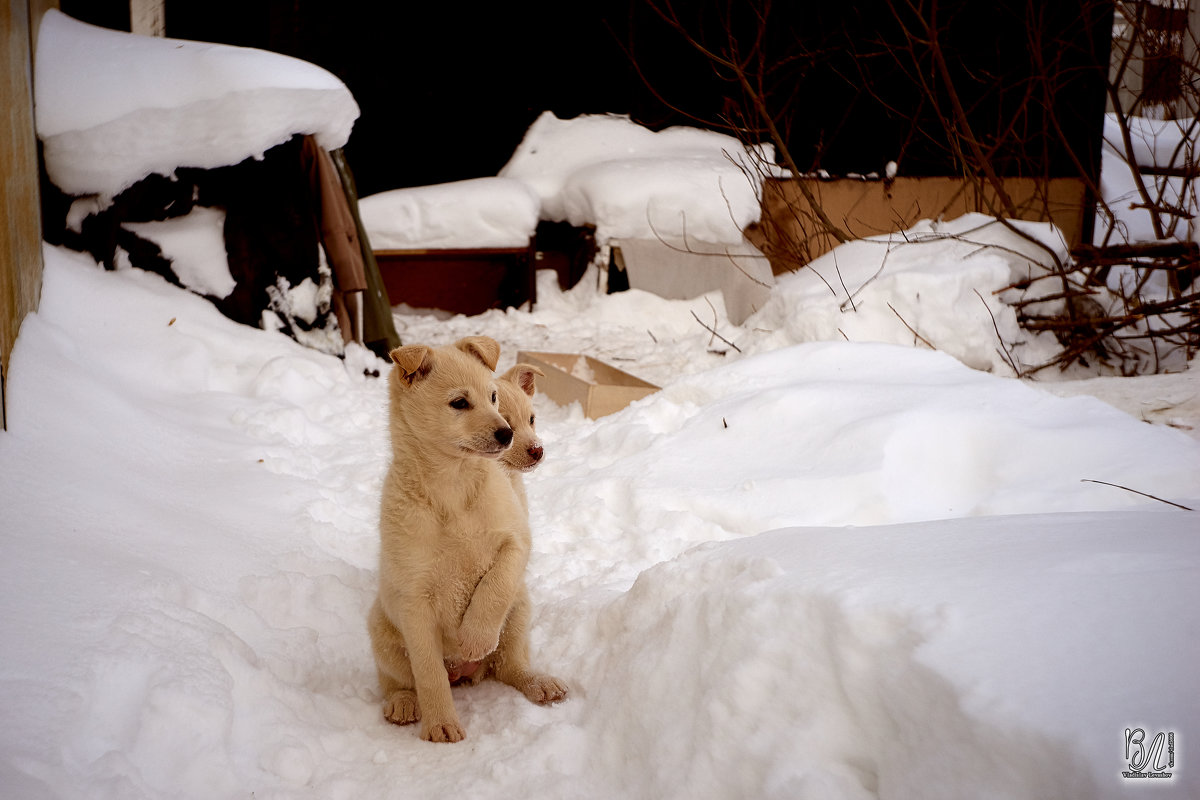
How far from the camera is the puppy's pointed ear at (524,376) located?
2980 millimetres

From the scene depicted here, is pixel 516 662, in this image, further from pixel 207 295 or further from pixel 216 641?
pixel 207 295

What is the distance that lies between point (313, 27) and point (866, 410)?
8.09 metres

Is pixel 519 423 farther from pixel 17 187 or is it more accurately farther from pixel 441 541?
pixel 17 187

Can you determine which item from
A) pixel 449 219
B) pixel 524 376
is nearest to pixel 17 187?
pixel 524 376

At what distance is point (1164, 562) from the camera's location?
5.42 ft

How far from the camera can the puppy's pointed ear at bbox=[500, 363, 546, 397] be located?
2980mm

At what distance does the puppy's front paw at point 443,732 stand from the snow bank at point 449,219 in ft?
24.9

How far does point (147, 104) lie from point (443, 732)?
4834 millimetres

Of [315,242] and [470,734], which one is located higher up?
[315,242]

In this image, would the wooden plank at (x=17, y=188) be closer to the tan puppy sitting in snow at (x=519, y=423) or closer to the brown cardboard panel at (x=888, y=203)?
the tan puppy sitting in snow at (x=519, y=423)

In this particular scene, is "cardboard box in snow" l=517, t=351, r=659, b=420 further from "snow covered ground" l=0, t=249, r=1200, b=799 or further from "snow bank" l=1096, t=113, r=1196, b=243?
"snow bank" l=1096, t=113, r=1196, b=243

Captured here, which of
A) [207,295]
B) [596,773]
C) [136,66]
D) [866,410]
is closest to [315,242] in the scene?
[207,295]

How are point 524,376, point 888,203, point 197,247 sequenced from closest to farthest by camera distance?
point 524,376, point 197,247, point 888,203

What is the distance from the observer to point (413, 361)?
249cm
